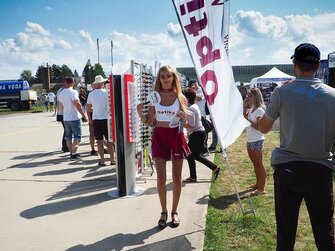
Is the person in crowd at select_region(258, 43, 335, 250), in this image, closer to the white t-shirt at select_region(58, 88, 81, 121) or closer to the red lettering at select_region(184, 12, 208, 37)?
the red lettering at select_region(184, 12, 208, 37)

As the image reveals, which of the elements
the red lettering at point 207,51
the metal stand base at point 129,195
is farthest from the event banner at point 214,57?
the metal stand base at point 129,195

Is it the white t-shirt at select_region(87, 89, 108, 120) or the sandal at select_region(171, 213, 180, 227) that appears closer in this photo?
the sandal at select_region(171, 213, 180, 227)

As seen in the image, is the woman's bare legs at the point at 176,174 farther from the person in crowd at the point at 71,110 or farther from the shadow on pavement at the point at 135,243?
the person in crowd at the point at 71,110

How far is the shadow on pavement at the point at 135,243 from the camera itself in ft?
12.0

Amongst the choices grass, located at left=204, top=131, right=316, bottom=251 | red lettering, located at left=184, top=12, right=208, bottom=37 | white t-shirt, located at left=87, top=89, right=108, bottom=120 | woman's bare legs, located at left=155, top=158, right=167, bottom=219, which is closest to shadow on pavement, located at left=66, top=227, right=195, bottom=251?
grass, located at left=204, top=131, right=316, bottom=251

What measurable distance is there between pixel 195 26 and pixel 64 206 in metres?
3.09

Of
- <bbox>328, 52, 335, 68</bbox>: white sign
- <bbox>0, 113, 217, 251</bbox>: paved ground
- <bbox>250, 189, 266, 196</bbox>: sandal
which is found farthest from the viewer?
<bbox>328, 52, 335, 68</bbox>: white sign

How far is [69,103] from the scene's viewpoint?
8.12m

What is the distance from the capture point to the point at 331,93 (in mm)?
2516

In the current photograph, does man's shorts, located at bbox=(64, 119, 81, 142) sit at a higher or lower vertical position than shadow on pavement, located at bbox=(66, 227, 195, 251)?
higher

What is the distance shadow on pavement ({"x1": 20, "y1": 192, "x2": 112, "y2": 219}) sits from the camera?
480 cm

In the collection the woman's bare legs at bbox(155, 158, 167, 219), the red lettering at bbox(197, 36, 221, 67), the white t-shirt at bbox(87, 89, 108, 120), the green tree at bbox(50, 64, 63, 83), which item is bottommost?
the woman's bare legs at bbox(155, 158, 167, 219)

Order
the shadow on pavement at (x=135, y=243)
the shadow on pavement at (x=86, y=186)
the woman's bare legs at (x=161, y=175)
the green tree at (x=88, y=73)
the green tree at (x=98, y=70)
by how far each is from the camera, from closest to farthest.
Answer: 1. the shadow on pavement at (x=135, y=243)
2. the woman's bare legs at (x=161, y=175)
3. the shadow on pavement at (x=86, y=186)
4. the green tree at (x=88, y=73)
5. the green tree at (x=98, y=70)

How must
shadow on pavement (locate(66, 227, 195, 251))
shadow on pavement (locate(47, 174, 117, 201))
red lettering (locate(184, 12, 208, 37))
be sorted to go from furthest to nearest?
shadow on pavement (locate(47, 174, 117, 201)) → red lettering (locate(184, 12, 208, 37)) → shadow on pavement (locate(66, 227, 195, 251))
